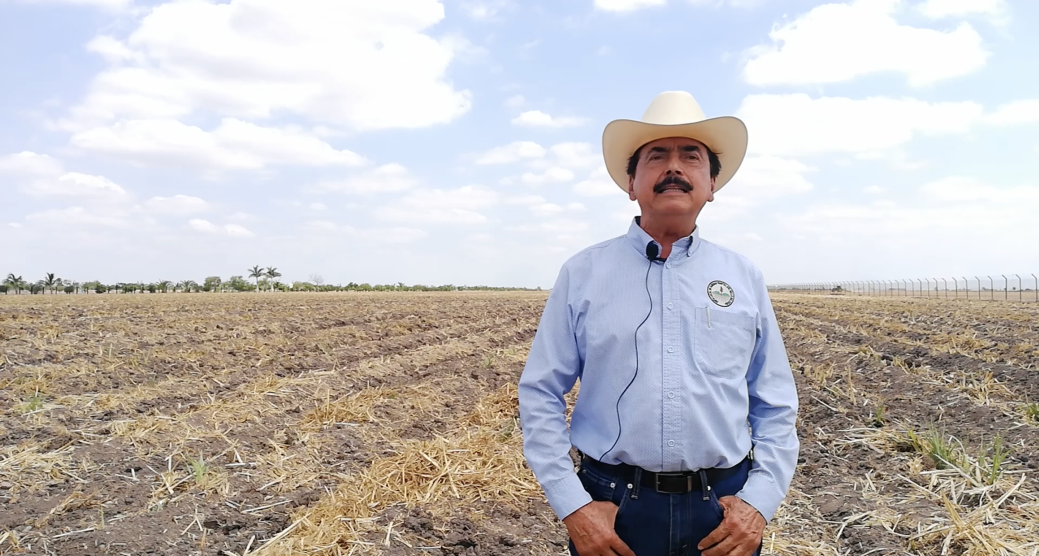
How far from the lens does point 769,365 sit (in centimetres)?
225

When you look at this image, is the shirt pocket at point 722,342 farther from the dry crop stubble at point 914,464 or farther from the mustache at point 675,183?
the dry crop stubble at point 914,464

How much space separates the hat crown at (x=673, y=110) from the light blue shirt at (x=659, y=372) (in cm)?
34

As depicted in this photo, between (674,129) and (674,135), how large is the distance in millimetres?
40

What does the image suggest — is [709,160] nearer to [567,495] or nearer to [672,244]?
[672,244]

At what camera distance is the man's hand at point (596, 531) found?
1.98 metres

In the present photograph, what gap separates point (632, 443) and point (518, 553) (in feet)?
7.54

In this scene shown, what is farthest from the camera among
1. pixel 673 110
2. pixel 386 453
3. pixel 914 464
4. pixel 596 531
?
pixel 386 453

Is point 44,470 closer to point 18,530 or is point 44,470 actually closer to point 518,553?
point 18,530

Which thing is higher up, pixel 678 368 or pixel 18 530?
pixel 678 368

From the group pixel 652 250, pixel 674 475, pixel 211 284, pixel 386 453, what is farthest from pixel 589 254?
pixel 211 284

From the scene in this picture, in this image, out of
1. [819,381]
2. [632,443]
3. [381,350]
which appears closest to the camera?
[632,443]

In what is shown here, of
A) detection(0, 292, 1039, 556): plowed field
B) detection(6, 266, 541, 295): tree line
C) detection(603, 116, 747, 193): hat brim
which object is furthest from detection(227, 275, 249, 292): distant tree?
detection(603, 116, 747, 193): hat brim

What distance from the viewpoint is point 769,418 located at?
2.23 metres

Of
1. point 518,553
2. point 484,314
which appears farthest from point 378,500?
point 484,314
